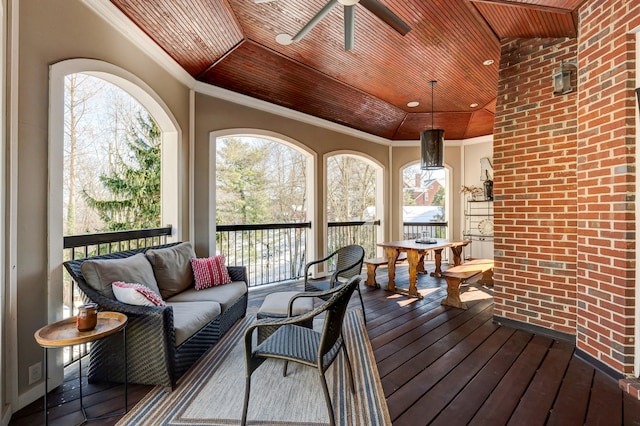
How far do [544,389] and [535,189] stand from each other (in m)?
1.83

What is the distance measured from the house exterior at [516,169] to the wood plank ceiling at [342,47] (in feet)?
0.85

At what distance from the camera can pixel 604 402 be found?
6.30ft


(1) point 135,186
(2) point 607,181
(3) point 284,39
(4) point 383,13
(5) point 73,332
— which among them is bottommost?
(5) point 73,332

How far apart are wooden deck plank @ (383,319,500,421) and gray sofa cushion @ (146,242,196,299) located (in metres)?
2.10

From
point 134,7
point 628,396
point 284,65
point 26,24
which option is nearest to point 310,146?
point 284,65

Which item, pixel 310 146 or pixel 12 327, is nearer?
pixel 12 327

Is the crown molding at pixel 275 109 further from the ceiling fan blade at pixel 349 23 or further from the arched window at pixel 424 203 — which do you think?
the ceiling fan blade at pixel 349 23

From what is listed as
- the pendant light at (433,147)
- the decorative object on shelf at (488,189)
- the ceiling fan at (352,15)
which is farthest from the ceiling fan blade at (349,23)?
the decorative object on shelf at (488,189)

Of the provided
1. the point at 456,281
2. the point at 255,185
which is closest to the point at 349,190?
the point at 255,185

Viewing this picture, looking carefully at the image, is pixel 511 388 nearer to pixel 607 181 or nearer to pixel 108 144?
pixel 607 181

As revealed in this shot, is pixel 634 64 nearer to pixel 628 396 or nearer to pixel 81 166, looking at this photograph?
pixel 628 396

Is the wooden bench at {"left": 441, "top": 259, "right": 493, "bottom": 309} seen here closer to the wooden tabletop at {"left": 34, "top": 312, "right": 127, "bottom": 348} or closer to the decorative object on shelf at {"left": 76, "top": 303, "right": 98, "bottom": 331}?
the wooden tabletop at {"left": 34, "top": 312, "right": 127, "bottom": 348}

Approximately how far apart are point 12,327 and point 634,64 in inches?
173

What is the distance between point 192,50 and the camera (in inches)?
129
